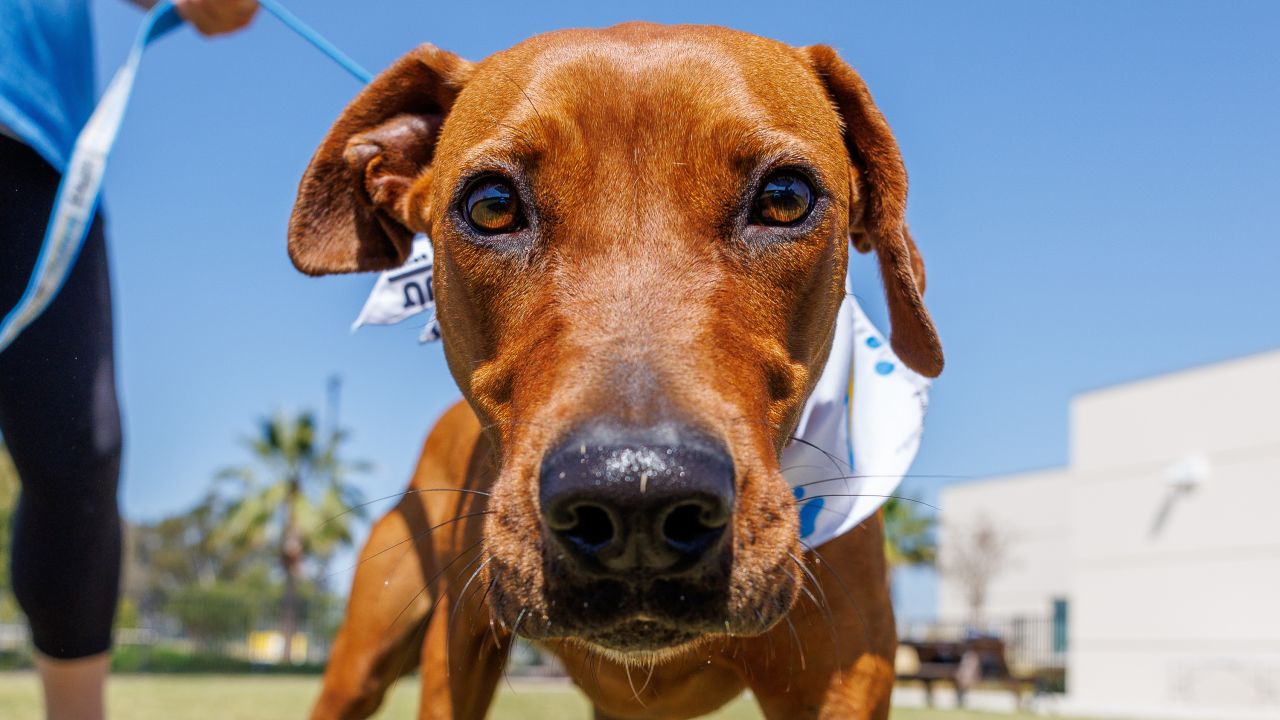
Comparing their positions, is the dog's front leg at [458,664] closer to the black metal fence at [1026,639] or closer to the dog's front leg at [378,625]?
the dog's front leg at [378,625]

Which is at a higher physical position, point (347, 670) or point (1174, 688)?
point (347, 670)

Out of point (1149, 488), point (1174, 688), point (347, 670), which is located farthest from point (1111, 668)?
point (347, 670)

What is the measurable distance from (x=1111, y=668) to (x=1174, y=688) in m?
2.89

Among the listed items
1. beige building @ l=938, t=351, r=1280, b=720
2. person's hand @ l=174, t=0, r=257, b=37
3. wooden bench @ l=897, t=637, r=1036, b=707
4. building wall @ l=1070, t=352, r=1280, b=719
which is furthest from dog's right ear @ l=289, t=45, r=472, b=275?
building wall @ l=1070, t=352, r=1280, b=719

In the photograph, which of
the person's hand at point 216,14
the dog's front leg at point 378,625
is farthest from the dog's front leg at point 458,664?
the person's hand at point 216,14

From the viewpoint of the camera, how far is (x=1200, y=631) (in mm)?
32625

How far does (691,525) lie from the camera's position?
202 centimetres

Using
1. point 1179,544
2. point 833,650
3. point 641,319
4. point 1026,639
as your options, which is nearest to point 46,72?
point 641,319

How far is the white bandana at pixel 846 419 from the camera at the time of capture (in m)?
3.22

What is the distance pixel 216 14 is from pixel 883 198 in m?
2.15

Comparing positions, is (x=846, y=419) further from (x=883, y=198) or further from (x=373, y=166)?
(x=373, y=166)

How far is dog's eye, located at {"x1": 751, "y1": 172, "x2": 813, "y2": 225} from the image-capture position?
8.77 feet

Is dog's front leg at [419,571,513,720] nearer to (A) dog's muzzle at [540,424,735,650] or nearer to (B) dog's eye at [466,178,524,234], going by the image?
(B) dog's eye at [466,178,524,234]

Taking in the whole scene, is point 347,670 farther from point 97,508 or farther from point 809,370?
point 809,370
